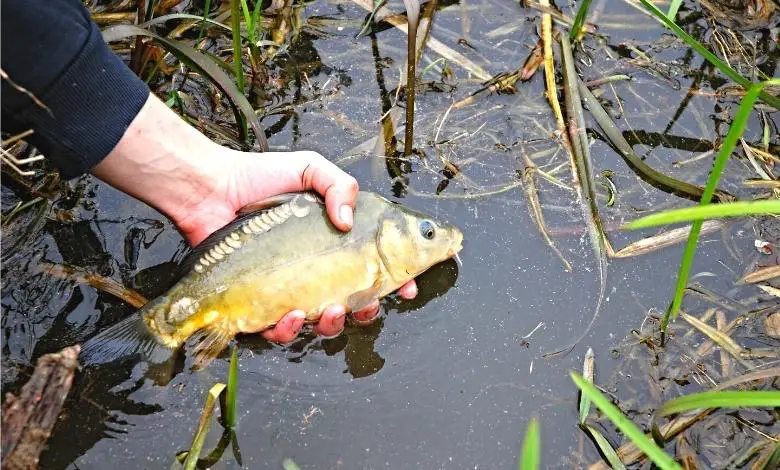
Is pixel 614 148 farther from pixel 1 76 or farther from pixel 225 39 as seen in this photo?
pixel 1 76

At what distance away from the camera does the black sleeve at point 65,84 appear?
2637 millimetres

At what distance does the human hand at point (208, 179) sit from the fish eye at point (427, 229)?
0.23 metres

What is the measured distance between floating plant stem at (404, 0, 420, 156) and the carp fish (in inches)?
22.3

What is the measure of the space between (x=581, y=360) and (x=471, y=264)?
63 cm

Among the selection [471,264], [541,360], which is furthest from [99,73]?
[541,360]

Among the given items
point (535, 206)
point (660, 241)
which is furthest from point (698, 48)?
point (535, 206)

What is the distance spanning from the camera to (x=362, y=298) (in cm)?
322

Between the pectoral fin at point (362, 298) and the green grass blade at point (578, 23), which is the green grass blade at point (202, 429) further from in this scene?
the green grass blade at point (578, 23)

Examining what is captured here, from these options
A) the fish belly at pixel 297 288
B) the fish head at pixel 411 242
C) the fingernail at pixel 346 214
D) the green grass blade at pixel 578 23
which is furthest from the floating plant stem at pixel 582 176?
the fingernail at pixel 346 214

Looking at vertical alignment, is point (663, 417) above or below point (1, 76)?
below

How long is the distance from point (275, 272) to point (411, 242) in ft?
1.78

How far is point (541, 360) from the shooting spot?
3201 mm

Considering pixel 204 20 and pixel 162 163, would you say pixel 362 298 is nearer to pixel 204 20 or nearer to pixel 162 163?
pixel 162 163

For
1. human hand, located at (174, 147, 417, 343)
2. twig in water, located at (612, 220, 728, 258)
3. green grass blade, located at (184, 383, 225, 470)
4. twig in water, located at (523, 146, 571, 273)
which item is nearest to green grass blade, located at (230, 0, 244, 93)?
human hand, located at (174, 147, 417, 343)
